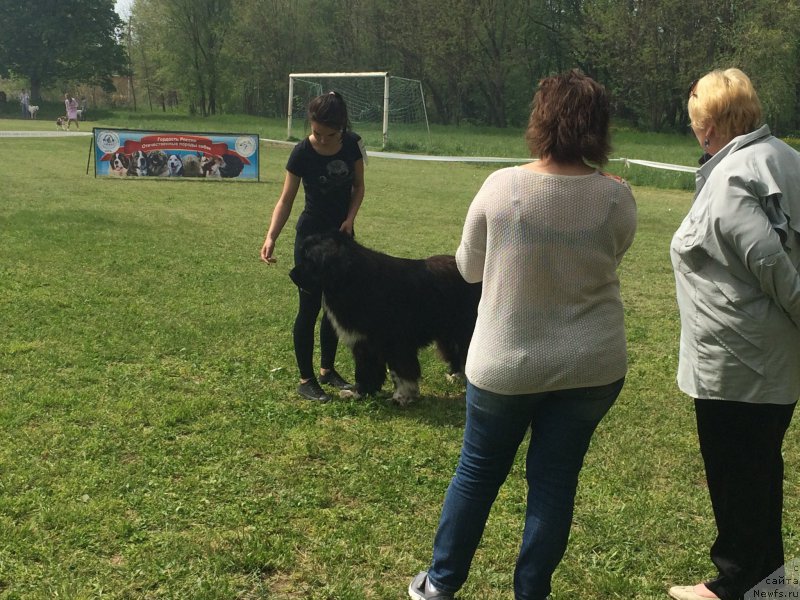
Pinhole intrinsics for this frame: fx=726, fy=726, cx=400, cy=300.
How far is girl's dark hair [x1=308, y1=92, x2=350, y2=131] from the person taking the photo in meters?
4.23

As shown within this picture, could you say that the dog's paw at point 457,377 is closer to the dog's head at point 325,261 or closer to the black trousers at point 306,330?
the black trousers at point 306,330

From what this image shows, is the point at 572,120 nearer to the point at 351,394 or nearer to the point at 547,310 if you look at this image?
the point at 547,310

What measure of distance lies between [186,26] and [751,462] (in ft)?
210

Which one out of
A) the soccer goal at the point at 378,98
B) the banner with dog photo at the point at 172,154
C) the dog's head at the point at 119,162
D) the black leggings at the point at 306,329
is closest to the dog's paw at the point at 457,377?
the black leggings at the point at 306,329

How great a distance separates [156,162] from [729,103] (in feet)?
55.2

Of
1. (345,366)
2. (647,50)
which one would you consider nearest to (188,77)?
(647,50)

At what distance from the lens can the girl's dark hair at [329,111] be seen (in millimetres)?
4234

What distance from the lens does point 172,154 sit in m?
17.5

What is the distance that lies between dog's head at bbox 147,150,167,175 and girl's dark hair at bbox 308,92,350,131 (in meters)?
14.3

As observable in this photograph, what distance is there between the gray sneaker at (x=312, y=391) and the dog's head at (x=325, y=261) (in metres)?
0.68

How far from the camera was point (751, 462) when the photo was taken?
2.48 meters

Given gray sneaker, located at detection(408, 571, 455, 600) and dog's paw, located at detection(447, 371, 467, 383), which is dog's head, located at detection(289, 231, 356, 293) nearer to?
dog's paw, located at detection(447, 371, 467, 383)

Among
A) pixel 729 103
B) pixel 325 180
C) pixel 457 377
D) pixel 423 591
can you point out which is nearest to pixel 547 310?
pixel 729 103

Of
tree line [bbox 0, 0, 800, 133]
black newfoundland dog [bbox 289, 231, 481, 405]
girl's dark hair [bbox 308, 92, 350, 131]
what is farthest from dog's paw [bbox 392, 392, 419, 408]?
tree line [bbox 0, 0, 800, 133]
